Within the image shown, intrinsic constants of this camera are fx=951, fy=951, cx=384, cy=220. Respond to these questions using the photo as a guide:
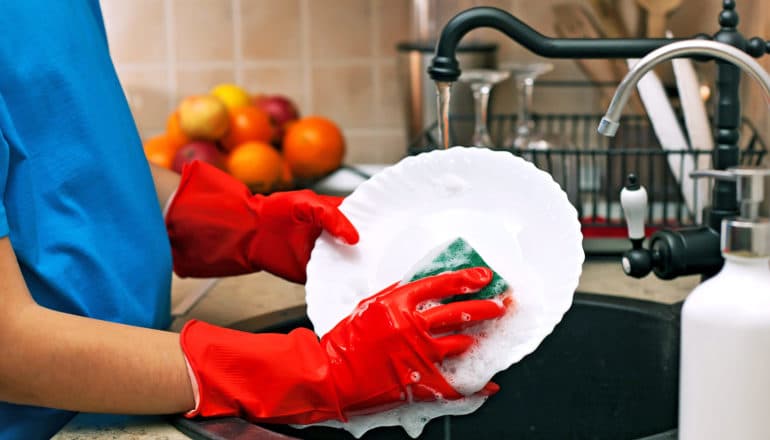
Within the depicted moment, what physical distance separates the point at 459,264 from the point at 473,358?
9cm

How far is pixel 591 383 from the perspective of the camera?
1012mm

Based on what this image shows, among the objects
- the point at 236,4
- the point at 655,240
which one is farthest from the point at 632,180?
the point at 236,4

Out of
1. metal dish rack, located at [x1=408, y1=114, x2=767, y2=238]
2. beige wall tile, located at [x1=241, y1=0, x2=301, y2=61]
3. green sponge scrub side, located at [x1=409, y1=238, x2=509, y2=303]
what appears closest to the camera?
green sponge scrub side, located at [x1=409, y1=238, x2=509, y2=303]

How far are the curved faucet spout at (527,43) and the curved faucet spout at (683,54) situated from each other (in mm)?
193

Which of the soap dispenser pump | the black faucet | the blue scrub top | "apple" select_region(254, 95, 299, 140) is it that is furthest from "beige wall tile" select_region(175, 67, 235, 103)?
the soap dispenser pump

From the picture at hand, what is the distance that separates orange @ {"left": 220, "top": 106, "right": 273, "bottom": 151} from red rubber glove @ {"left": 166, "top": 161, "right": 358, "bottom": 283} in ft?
1.92

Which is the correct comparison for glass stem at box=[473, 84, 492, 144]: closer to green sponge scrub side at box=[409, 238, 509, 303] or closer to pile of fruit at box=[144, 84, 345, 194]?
pile of fruit at box=[144, 84, 345, 194]

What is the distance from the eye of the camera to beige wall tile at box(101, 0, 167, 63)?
1836 millimetres

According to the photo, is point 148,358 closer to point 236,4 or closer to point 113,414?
point 113,414

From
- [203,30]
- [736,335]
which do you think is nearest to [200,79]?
[203,30]

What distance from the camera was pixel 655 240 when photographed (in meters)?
0.71

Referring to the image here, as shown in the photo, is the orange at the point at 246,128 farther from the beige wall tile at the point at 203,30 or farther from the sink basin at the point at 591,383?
the sink basin at the point at 591,383

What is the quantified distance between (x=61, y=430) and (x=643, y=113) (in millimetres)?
1001

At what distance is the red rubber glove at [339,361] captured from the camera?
28.8 inches
